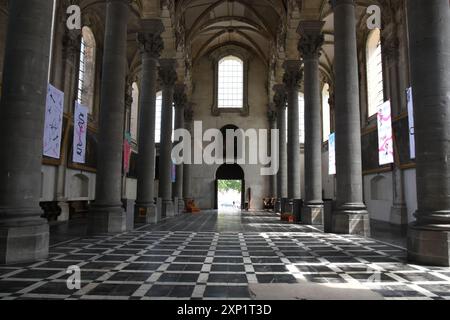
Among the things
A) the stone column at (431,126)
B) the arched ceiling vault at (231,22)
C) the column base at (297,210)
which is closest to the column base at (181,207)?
the column base at (297,210)

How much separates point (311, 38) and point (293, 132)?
5.20 meters

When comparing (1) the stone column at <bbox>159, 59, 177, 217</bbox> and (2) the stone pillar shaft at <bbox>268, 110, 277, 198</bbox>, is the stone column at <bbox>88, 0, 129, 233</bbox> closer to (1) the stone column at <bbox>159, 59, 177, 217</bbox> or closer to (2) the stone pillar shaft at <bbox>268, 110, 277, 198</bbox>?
(1) the stone column at <bbox>159, 59, 177, 217</bbox>

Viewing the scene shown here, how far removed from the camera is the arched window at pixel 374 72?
20.3 meters

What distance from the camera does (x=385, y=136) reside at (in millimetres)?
17188

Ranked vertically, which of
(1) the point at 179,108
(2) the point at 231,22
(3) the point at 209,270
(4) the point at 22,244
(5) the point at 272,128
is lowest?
(3) the point at 209,270

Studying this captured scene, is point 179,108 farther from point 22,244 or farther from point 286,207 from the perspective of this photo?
point 22,244

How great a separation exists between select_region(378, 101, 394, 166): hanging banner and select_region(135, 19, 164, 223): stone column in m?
11.0

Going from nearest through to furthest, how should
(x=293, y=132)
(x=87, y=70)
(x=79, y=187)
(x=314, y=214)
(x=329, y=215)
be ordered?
1. (x=329, y=215)
2. (x=314, y=214)
3. (x=293, y=132)
4. (x=79, y=187)
5. (x=87, y=70)

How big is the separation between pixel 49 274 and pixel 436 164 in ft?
22.8

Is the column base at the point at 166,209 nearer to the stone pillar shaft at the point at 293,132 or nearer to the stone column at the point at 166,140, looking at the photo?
the stone column at the point at 166,140

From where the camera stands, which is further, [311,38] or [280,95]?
[280,95]

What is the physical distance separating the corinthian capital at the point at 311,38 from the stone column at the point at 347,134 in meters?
3.82

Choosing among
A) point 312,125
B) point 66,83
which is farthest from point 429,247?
point 66,83

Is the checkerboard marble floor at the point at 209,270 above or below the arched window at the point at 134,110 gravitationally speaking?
Answer: below
